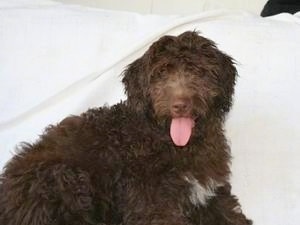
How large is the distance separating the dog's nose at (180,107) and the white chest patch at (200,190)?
30 centimetres

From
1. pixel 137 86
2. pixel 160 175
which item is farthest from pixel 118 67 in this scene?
pixel 160 175

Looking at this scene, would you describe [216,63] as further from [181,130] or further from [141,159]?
[141,159]

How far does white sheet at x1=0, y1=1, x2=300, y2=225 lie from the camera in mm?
2938

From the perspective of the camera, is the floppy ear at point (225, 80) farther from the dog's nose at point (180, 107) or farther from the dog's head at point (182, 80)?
the dog's nose at point (180, 107)

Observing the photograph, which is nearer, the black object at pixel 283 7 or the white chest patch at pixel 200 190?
the white chest patch at pixel 200 190

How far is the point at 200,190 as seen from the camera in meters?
2.34

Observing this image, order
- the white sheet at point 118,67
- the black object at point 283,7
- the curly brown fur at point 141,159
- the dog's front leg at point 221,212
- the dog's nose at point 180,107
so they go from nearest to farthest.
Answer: the dog's nose at point 180,107 → the curly brown fur at point 141,159 → the dog's front leg at point 221,212 → the white sheet at point 118,67 → the black object at point 283,7

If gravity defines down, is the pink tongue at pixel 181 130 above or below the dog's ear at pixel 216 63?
below

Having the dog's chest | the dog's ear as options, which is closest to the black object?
the dog's ear

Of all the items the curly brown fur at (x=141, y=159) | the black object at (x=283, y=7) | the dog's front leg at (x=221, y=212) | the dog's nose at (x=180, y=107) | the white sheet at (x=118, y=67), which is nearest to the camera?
the dog's nose at (x=180, y=107)

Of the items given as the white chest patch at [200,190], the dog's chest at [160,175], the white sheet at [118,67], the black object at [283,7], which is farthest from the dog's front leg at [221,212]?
the black object at [283,7]

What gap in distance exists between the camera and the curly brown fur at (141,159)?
2232 mm

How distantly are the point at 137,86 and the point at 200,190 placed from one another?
0.48 metres

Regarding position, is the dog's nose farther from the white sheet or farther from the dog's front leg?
the white sheet
